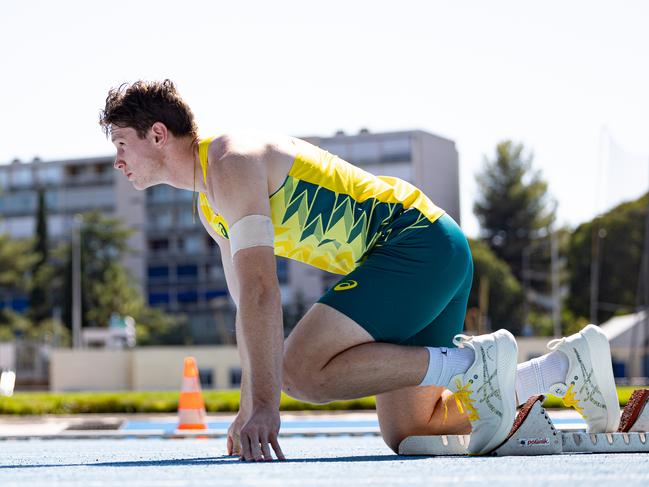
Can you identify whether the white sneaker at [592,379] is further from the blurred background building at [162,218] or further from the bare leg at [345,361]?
the blurred background building at [162,218]

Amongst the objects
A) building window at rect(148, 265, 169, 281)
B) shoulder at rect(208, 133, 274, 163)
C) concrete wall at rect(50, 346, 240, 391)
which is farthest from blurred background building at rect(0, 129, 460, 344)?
shoulder at rect(208, 133, 274, 163)

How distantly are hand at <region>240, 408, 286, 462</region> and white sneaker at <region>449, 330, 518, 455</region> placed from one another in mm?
658

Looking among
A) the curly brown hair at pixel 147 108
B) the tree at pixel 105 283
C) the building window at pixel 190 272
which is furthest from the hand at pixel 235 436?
the building window at pixel 190 272

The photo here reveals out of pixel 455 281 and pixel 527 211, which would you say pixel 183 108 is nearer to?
pixel 455 281

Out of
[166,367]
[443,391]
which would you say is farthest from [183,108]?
[166,367]

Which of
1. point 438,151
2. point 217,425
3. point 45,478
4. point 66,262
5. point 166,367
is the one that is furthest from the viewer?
point 66,262

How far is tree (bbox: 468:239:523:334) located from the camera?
6184 centimetres

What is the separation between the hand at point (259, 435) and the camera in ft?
9.96

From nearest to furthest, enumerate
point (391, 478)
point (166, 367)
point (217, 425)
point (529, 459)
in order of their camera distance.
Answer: point (391, 478)
point (529, 459)
point (217, 425)
point (166, 367)

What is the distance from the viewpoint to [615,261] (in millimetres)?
59281

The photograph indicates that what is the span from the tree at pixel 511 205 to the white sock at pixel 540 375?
221 feet

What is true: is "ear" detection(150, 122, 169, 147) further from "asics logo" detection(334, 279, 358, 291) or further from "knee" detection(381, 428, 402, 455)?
"knee" detection(381, 428, 402, 455)

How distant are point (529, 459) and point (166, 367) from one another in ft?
115

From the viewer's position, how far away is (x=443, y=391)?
391 centimetres
